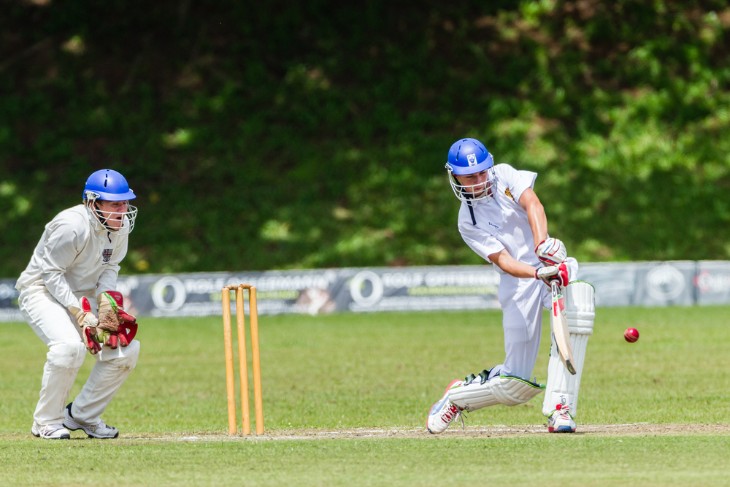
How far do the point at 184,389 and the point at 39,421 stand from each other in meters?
3.56

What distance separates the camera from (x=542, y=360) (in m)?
13.7

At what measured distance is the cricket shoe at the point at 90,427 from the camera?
8211mm

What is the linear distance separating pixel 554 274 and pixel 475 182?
0.78 meters

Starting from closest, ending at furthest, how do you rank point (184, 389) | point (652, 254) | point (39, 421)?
point (39, 421)
point (184, 389)
point (652, 254)

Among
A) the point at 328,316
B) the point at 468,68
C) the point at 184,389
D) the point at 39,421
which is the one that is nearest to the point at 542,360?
the point at 184,389

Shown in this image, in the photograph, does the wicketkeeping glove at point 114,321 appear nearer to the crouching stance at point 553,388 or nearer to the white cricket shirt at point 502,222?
the crouching stance at point 553,388

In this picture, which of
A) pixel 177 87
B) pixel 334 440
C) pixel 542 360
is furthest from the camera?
pixel 177 87

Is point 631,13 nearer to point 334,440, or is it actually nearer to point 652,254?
point 652,254

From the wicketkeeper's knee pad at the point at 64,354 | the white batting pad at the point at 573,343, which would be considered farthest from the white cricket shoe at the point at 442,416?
the wicketkeeper's knee pad at the point at 64,354

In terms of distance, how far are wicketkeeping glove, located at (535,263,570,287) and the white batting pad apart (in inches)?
7.1

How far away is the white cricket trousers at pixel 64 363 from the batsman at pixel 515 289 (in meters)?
1.98

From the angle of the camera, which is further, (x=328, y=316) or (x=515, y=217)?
(x=328, y=316)

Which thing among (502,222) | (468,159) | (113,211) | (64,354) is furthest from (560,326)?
(64,354)

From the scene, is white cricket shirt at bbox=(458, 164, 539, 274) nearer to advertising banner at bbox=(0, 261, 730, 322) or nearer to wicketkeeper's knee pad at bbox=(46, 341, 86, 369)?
wicketkeeper's knee pad at bbox=(46, 341, 86, 369)
